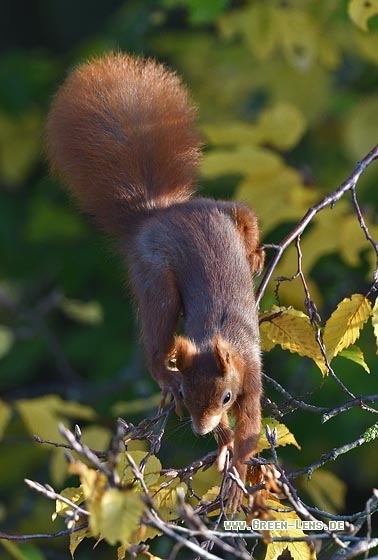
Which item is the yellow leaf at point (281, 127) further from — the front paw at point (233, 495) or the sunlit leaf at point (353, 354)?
the front paw at point (233, 495)

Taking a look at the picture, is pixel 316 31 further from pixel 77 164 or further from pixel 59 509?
pixel 59 509

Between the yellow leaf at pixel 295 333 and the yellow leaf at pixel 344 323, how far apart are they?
147 mm

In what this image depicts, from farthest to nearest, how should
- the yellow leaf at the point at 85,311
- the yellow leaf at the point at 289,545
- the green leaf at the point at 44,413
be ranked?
the yellow leaf at the point at 85,311, the green leaf at the point at 44,413, the yellow leaf at the point at 289,545

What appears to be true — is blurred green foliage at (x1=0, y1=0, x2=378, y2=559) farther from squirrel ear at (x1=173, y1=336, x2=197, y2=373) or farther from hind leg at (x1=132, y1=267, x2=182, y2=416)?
squirrel ear at (x1=173, y1=336, x2=197, y2=373)

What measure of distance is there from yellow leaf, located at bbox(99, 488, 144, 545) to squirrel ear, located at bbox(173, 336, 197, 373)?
81 centimetres

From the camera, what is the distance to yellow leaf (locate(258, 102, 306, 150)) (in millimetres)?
4359

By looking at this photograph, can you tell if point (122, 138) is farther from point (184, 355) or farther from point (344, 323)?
point (344, 323)

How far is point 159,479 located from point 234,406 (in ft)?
1.10

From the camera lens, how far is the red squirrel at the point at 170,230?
109 inches

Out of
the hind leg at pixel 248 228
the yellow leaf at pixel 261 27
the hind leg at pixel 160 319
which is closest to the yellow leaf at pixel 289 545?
the hind leg at pixel 160 319

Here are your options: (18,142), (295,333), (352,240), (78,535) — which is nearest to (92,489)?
(78,535)

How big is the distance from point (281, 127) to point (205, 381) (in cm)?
192

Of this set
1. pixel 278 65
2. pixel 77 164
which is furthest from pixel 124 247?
pixel 278 65

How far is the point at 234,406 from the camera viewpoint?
9.52 feet
